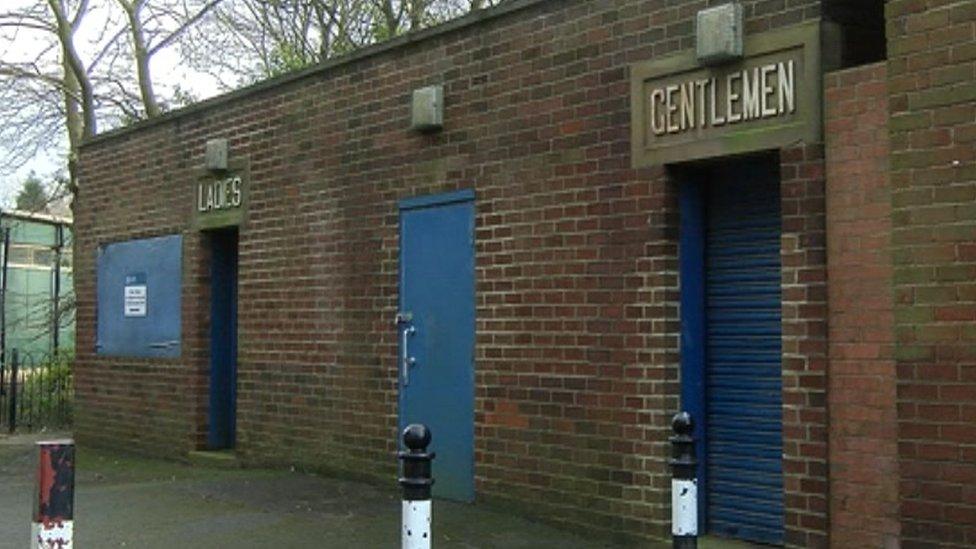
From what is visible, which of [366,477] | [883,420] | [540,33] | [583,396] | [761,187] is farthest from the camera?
[366,477]

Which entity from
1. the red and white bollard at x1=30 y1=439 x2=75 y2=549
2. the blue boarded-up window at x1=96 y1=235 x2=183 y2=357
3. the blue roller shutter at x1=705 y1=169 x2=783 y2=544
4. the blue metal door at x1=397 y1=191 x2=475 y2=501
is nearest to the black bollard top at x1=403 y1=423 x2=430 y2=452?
the red and white bollard at x1=30 y1=439 x2=75 y2=549

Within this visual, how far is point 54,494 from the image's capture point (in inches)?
208

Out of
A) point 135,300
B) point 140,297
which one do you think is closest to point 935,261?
point 140,297

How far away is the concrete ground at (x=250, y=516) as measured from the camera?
852cm

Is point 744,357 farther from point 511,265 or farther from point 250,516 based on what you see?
point 250,516

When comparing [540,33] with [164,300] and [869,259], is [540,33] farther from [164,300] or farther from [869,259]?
[164,300]

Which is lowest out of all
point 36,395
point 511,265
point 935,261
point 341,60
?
point 36,395

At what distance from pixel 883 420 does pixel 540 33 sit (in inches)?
153

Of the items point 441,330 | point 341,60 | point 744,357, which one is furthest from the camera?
point 341,60

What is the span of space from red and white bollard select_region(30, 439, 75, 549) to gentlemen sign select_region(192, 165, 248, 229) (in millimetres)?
7513

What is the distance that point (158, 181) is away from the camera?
14.1 m

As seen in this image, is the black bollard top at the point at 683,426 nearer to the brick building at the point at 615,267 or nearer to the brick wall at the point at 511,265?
the brick building at the point at 615,267

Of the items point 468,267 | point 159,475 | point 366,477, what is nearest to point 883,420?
point 468,267

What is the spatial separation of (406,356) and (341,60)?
9.04 ft
